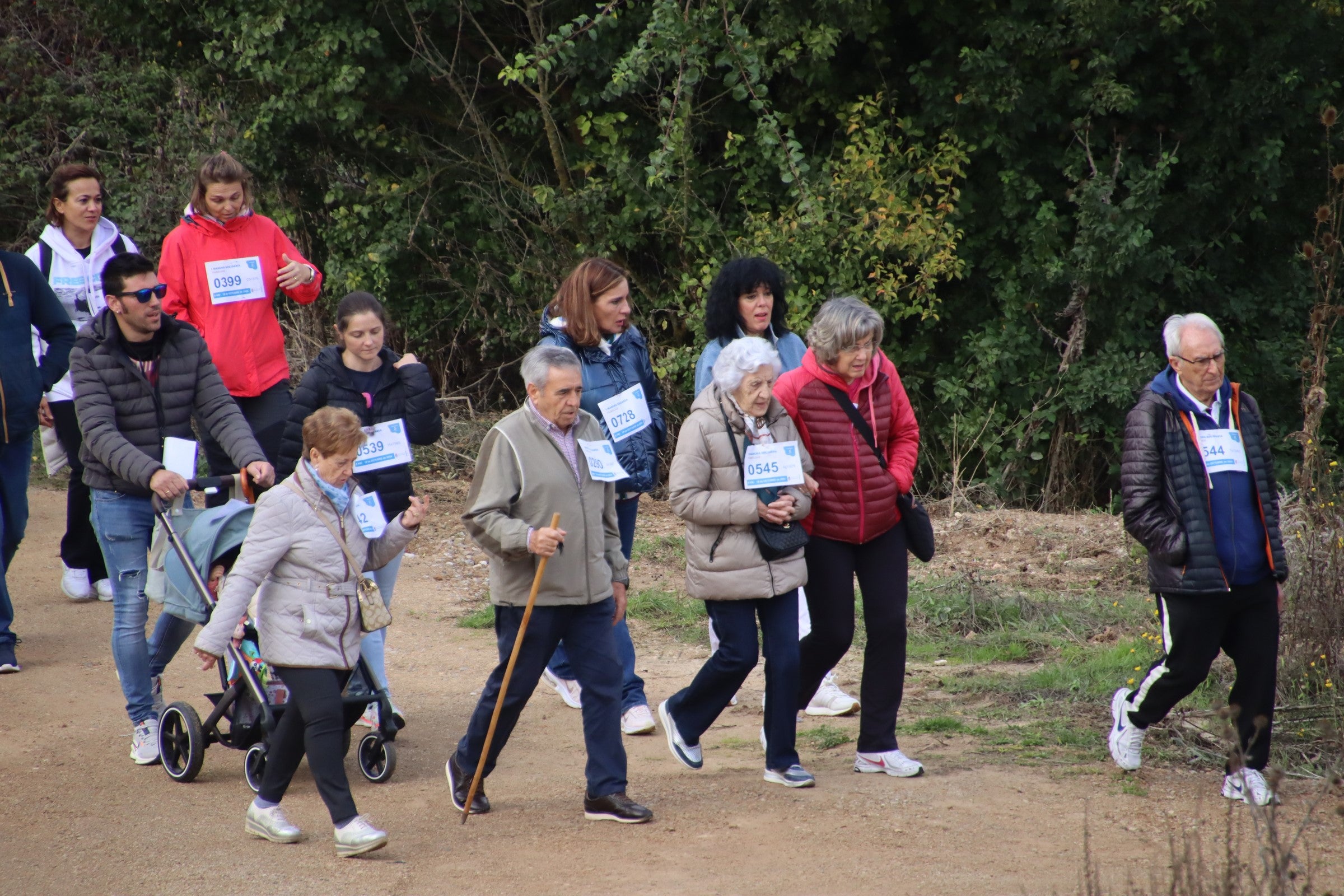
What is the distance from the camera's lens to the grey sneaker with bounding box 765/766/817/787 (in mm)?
5352

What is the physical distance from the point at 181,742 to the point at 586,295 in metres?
2.46

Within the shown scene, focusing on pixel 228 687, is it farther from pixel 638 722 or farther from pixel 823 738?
pixel 823 738

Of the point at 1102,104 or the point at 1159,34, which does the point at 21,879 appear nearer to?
the point at 1102,104

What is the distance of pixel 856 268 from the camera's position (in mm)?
11930

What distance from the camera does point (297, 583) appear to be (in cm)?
479

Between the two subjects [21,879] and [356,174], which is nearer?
[21,879]

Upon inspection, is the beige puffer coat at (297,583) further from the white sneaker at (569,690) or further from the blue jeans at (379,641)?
the white sneaker at (569,690)

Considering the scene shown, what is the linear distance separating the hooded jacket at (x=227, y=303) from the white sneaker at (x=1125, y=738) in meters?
4.26

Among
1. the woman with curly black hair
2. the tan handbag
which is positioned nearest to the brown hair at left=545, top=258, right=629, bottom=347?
the woman with curly black hair

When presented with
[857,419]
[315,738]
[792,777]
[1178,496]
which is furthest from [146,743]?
[1178,496]

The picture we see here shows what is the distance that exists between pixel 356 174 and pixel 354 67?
188cm

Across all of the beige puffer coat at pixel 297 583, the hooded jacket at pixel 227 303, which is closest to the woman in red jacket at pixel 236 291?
the hooded jacket at pixel 227 303

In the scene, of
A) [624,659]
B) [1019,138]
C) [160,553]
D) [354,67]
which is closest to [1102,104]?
[1019,138]

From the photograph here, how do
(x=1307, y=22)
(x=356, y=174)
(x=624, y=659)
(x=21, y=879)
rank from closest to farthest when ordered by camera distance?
(x=21, y=879) < (x=624, y=659) < (x=1307, y=22) < (x=356, y=174)
